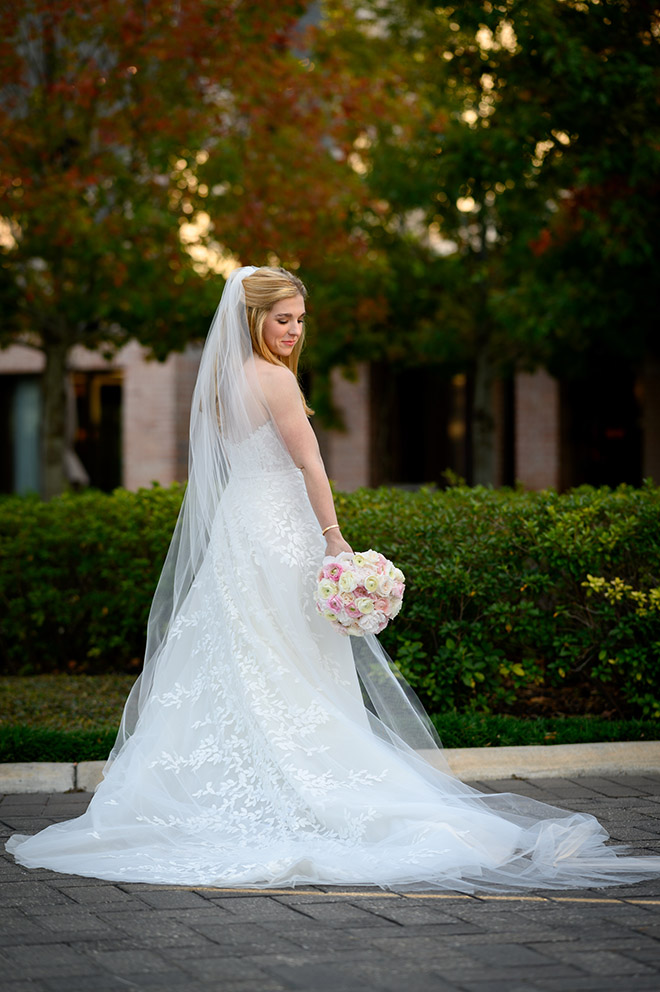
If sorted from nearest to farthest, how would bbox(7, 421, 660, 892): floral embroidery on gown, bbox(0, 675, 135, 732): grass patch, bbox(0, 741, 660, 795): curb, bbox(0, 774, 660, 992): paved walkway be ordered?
bbox(0, 774, 660, 992): paved walkway → bbox(7, 421, 660, 892): floral embroidery on gown → bbox(0, 741, 660, 795): curb → bbox(0, 675, 135, 732): grass patch

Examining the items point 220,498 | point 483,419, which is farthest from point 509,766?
point 483,419

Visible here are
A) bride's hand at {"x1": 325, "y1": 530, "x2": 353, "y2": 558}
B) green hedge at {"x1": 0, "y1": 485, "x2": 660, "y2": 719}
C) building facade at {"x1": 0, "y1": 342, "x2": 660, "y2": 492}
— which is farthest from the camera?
building facade at {"x1": 0, "y1": 342, "x2": 660, "y2": 492}

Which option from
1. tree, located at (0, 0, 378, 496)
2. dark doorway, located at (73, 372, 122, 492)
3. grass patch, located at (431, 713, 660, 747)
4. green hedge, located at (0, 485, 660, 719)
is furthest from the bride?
dark doorway, located at (73, 372, 122, 492)

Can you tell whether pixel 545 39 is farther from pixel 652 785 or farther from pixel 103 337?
pixel 103 337

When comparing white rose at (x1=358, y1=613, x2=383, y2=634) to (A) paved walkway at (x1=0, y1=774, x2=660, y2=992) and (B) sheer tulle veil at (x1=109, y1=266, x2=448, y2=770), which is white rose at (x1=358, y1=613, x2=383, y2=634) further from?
(A) paved walkway at (x1=0, y1=774, x2=660, y2=992)

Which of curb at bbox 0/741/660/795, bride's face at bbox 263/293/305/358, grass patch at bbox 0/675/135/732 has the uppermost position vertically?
bride's face at bbox 263/293/305/358

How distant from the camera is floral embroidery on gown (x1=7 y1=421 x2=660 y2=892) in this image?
14.6 ft

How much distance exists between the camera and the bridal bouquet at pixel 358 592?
470cm

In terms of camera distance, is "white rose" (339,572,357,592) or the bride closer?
the bride

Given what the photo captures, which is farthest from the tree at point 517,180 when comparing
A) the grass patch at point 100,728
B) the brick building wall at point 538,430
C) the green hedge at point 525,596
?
the grass patch at point 100,728

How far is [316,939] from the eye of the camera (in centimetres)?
374

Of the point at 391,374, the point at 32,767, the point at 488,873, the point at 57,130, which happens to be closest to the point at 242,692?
the point at 488,873

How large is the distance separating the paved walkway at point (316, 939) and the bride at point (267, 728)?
190mm

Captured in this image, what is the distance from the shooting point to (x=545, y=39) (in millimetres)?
9031
